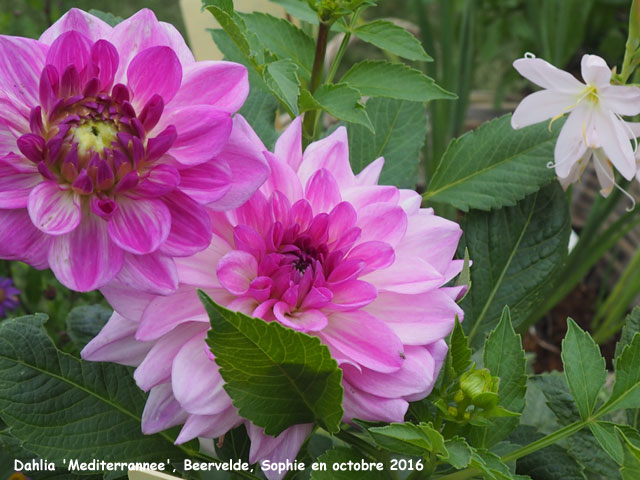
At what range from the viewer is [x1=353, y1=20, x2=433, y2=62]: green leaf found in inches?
14.7

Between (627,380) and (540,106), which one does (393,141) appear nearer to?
(540,106)

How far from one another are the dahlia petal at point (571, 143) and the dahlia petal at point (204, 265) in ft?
0.62

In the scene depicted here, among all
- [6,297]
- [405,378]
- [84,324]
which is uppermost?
[405,378]

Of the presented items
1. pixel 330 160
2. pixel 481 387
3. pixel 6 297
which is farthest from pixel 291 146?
pixel 6 297

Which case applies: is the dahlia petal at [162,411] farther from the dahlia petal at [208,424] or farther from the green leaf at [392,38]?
the green leaf at [392,38]

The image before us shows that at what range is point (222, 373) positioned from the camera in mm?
257

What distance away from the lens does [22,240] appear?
9.7 inches

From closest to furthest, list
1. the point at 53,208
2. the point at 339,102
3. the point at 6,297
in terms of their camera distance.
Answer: the point at 53,208 < the point at 339,102 < the point at 6,297

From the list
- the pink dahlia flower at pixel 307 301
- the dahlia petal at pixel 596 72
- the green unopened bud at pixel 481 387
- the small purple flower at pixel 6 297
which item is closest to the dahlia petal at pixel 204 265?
the pink dahlia flower at pixel 307 301

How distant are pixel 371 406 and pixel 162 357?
77mm

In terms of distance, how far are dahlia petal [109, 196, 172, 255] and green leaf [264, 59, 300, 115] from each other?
0.08 m

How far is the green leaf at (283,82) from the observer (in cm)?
31

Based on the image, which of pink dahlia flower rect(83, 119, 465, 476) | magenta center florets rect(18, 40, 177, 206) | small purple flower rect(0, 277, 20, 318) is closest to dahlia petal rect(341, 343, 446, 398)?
pink dahlia flower rect(83, 119, 465, 476)

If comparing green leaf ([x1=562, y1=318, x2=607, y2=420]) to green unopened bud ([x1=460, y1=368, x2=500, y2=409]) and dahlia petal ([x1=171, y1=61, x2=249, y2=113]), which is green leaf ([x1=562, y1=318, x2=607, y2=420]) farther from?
dahlia petal ([x1=171, y1=61, x2=249, y2=113])
